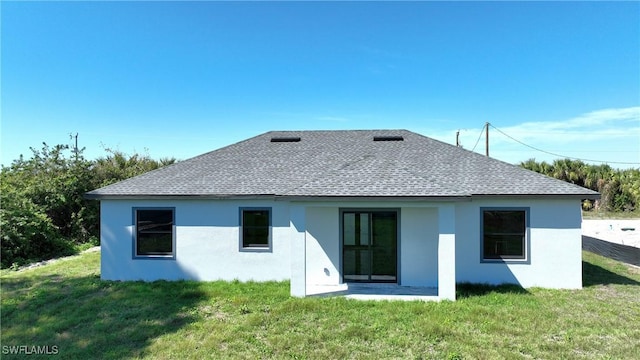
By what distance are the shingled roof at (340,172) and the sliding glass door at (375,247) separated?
1408 mm

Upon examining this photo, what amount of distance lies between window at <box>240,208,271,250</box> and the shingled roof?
0.67 metres

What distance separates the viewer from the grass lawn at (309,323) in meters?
5.34

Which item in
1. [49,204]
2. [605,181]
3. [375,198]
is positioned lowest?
[49,204]

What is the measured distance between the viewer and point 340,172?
8727mm

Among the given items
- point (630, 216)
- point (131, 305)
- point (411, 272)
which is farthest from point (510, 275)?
point (630, 216)

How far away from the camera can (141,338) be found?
228 inches

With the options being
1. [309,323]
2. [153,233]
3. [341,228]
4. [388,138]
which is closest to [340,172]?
[341,228]

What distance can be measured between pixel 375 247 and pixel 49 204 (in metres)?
16.5

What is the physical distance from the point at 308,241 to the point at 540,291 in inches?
254

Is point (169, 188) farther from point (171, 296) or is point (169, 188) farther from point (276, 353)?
point (276, 353)

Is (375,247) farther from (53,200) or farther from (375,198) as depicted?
(53,200)

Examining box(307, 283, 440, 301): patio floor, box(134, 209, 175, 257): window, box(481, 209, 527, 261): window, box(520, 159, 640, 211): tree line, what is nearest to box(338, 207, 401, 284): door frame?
box(307, 283, 440, 301): patio floor

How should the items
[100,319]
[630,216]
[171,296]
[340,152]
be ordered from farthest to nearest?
[630,216], [340,152], [171,296], [100,319]

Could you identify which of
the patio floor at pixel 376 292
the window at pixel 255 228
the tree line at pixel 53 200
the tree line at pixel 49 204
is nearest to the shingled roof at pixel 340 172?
the window at pixel 255 228
